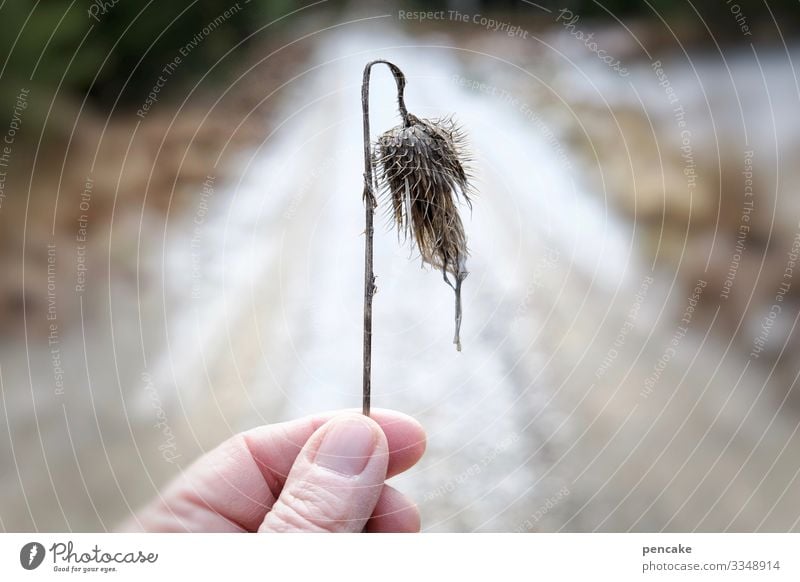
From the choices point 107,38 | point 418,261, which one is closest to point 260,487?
point 418,261

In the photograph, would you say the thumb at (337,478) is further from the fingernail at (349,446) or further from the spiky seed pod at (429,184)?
the spiky seed pod at (429,184)

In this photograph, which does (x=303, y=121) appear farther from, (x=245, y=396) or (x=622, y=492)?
(x=622, y=492)

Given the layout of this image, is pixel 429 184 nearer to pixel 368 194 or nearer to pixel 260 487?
pixel 368 194

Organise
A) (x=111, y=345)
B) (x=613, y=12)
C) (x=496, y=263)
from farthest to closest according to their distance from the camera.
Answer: (x=496, y=263)
(x=111, y=345)
(x=613, y=12)

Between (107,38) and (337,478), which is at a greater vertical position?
(107,38)

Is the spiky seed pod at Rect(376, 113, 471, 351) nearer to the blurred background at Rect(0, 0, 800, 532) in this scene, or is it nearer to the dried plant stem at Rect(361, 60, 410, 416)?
the dried plant stem at Rect(361, 60, 410, 416)

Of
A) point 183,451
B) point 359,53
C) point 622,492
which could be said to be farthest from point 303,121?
point 622,492

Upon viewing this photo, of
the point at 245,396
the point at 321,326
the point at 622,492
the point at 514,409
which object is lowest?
the point at 622,492
